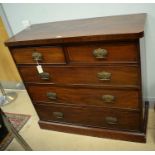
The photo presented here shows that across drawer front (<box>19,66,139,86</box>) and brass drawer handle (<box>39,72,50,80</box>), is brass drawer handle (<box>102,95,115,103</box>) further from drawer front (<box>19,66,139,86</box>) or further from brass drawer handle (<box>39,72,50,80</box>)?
brass drawer handle (<box>39,72,50,80</box>)

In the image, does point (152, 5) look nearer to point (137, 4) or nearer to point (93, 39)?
point (137, 4)

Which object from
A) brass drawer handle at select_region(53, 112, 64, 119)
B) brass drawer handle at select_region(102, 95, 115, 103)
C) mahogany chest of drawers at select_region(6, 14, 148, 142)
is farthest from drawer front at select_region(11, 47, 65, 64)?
brass drawer handle at select_region(53, 112, 64, 119)

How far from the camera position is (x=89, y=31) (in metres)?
1.40

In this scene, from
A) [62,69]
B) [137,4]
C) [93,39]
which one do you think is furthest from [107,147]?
[137,4]

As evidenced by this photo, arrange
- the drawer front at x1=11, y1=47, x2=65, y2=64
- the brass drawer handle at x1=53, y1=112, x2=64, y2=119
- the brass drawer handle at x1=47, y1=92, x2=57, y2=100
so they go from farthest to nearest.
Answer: the brass drawer handle at x1=53, y1=112, x2=64, y2=119, the brass drawer handle at x1=47, y1=92, x2=57, y2=100, the drawer front at x1=11, y1=47, x2=65, y2=64

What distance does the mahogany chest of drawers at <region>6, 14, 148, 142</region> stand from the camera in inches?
52.4

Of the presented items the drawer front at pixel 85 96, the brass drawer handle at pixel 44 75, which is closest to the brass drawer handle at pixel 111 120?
the drawer front at pixel 85 96

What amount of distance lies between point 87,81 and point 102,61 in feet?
0.74

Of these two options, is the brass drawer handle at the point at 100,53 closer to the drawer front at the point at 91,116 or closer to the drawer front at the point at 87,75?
the drawer front at the point at 87,75

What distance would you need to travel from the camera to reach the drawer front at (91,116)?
5.32 ft

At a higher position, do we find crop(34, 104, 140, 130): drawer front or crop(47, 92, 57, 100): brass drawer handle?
crop(47, 92, 57, 100): brass drawer handle

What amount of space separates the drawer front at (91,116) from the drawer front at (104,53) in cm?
46

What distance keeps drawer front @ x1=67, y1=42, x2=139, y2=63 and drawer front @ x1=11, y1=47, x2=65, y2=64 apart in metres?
0.09

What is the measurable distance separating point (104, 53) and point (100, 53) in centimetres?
3
